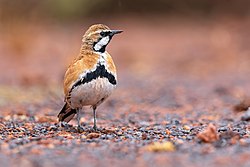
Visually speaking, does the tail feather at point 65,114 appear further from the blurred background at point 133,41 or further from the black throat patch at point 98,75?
the blurred background at point 133,41

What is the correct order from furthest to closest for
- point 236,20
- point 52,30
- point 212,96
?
point 52,30 < point 236,20 < point 212,96

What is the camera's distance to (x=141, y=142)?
6.07m

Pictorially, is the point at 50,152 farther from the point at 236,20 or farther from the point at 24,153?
the point at 236,20

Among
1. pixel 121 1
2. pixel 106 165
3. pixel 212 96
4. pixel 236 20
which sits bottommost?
pixel 106 165

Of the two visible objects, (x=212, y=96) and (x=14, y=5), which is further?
(x=14, y=5)

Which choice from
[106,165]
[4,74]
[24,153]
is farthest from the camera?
[4,74]

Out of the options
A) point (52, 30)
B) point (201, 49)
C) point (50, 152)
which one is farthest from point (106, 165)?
point (52, 30)

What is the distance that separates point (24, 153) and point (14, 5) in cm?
1282

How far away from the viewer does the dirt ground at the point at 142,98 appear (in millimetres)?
5543

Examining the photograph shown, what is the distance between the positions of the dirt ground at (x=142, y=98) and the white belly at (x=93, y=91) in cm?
37

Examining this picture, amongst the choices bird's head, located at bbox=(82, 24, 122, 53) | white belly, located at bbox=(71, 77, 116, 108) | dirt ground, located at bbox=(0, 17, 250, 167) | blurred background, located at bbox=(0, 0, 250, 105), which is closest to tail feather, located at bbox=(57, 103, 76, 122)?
dirt ground, located at bbox=(0, 17, 250, 167)

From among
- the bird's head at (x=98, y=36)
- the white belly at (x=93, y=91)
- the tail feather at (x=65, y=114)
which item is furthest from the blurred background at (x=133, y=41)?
the white belly at (x=93, y=91)

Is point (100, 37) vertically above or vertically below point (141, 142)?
above

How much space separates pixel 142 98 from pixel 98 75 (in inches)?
159
